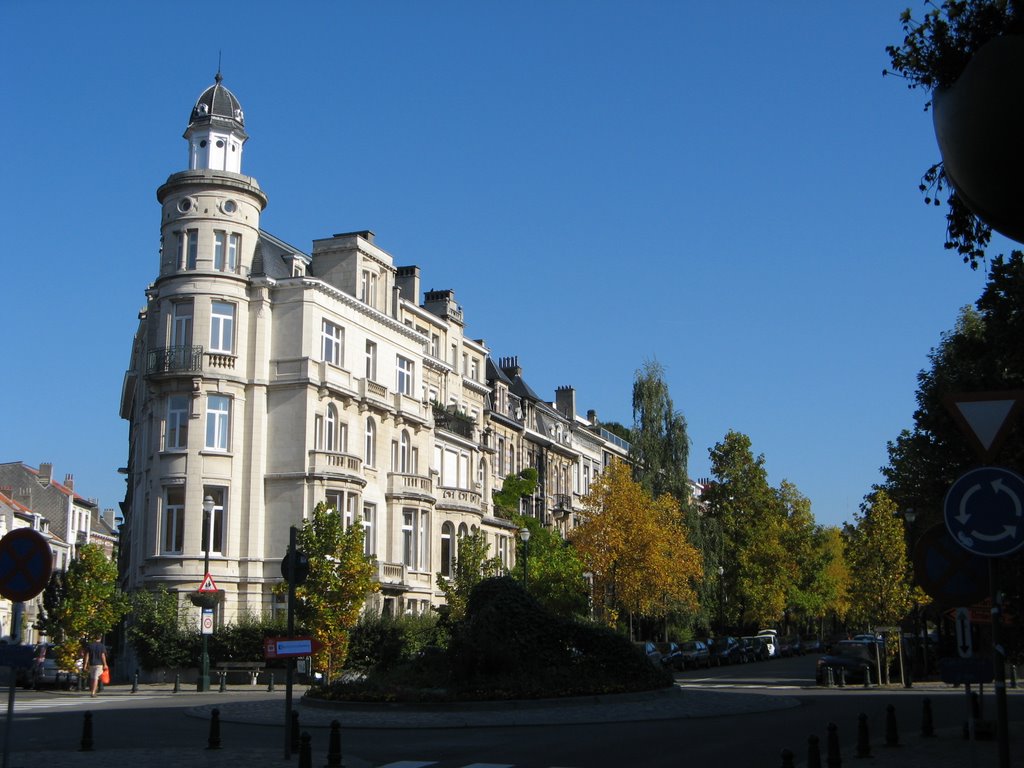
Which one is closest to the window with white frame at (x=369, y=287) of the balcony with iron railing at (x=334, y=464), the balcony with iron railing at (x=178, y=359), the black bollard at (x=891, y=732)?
the balcony with iron railing at (x=334, y=464)

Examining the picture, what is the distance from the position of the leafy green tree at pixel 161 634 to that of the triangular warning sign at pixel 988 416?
3710 cm

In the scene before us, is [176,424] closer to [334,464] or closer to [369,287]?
[334,464]

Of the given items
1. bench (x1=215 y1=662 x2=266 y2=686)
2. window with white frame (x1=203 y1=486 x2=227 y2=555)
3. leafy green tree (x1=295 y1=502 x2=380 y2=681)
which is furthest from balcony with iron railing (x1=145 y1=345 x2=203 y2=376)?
bench (x1=215 y1=662 x2=266 y2=686)

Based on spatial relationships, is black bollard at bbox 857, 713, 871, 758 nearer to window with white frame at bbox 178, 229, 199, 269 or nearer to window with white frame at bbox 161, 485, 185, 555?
window with white frame at bbox 161, 485, 185, 555

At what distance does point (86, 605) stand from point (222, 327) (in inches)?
458

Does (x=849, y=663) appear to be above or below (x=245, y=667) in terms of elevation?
above

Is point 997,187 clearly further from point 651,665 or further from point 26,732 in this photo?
point 651,665

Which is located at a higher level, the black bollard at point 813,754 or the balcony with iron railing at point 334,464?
the balcony with iron railing at point 334,464

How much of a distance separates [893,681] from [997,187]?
140 ft

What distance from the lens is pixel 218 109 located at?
4684cm

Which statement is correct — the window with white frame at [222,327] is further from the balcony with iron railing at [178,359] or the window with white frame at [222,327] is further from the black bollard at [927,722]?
the black bollard at [927,722]

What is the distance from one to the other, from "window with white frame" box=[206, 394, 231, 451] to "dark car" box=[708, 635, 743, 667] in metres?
28.2

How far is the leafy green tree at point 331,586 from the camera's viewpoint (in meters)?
39.2

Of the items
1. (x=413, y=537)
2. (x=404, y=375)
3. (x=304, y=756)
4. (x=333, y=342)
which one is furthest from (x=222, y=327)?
(x=304, y=756)
